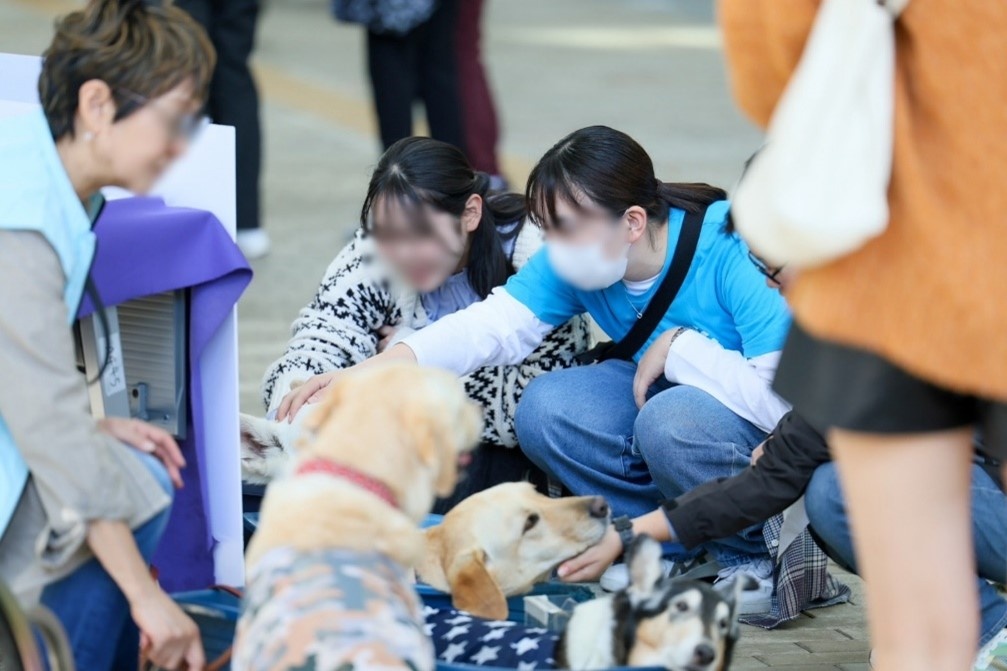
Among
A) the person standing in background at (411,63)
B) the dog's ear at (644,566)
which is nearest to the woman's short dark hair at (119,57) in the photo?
the dog's ear at (644,566)

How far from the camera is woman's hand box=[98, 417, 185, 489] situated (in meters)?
→ 2.42

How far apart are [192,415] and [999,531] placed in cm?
154

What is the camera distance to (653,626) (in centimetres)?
240

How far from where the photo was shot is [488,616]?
9.03 ft

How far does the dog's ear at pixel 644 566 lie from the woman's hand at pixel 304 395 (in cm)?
112

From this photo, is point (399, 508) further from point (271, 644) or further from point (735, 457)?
point (735, 457)

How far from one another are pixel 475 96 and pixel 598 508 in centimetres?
382

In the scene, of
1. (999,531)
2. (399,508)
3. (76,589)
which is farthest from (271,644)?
(999,531)

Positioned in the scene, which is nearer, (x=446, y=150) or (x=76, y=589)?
(x=76, y=589)

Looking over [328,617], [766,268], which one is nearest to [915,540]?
[328,617]

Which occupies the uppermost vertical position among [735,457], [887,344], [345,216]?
[887,344]

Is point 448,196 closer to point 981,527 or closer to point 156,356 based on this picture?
point 156,356

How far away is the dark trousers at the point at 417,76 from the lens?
606cm

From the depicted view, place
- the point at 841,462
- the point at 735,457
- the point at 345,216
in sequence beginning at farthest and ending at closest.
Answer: the point at 345,216
the point at 735,457
the point at 841,462
